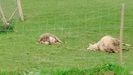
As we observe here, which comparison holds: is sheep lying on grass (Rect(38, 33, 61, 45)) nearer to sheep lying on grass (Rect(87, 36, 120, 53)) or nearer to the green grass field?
the green grass field

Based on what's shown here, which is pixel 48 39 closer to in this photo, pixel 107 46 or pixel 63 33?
pixel 107 46

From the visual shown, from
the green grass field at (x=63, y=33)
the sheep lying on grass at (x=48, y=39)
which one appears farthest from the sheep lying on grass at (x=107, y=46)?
the sheep lying on grass at (x=48, y=39)

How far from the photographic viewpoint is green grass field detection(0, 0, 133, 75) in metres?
9.99

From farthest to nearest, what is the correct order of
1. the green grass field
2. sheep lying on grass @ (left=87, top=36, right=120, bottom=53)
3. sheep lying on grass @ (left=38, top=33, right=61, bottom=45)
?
sheep lying on grass @ (left=38, top=33, right=61, bottom=45), sheep lying on grass @ (left=87, top=36, right=120, bottom=53), the green grass field

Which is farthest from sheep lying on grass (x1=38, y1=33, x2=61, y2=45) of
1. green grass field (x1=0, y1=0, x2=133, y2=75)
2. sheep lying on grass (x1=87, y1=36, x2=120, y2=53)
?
sheep lying on grass (x1=87, y1=36, x2=120, y2=53)

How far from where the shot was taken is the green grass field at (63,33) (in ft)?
32.8

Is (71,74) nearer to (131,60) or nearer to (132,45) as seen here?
(131,60)

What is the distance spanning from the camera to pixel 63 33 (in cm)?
1441

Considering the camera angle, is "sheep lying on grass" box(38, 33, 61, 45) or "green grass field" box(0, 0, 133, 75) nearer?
"green grass field" box(0, 0, 133, 75)

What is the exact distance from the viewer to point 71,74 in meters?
8.13

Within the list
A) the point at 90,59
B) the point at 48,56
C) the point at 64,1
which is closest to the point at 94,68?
the point at 90,59

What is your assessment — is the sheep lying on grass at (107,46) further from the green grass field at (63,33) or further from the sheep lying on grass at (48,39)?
the sheep lying on grass at (48,39)

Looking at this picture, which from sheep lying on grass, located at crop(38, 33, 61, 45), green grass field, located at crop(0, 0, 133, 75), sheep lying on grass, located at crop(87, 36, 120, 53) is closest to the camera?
green grass field, located at crop(0, 0, 133, 75)

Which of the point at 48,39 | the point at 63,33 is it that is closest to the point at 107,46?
the point at 48,39
